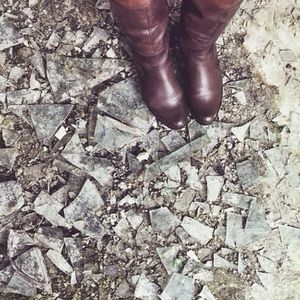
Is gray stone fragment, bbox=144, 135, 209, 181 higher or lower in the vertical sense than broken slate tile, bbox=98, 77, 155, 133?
lower

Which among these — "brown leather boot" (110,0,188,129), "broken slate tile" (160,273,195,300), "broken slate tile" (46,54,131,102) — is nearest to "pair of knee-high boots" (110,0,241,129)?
"brown leather boot" (110,0,188,129)

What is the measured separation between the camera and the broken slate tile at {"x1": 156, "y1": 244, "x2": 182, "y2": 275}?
1588 millimetres

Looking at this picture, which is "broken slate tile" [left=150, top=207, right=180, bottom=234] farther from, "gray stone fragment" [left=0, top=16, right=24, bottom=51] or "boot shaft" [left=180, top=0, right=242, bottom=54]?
"gray stone fragment" [left=0, top=16, right=24, bottom=51]

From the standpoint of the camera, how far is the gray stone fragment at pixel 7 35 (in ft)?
5.38

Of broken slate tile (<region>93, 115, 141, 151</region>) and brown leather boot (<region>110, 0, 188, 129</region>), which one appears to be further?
broken slate tile (<region>93, 115, 141, 151</region>)

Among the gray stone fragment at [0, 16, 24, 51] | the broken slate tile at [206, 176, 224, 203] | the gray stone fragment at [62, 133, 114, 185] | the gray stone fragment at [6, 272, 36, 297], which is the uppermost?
the gray stone fragment at [0, 16, 24, 51]

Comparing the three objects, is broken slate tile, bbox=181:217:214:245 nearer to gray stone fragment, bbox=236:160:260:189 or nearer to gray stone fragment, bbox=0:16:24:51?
gray stone fragment, bbox=236:160:260:189

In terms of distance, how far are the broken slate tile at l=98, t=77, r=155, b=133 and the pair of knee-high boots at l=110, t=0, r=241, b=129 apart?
51 millimetres

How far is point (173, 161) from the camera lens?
1624 mm

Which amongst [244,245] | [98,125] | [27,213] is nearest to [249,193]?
[244,245]

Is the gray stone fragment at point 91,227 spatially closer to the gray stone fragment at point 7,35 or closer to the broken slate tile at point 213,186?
the broken slate tile at point 213,186

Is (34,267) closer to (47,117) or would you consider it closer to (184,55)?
(47,117)

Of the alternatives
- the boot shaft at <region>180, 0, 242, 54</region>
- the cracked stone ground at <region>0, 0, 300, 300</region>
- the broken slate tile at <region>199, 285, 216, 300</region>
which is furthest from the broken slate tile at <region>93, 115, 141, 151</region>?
the broken slate tile at <region>199, 285, 216, 300</region>

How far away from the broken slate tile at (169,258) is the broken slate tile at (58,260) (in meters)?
0.22
